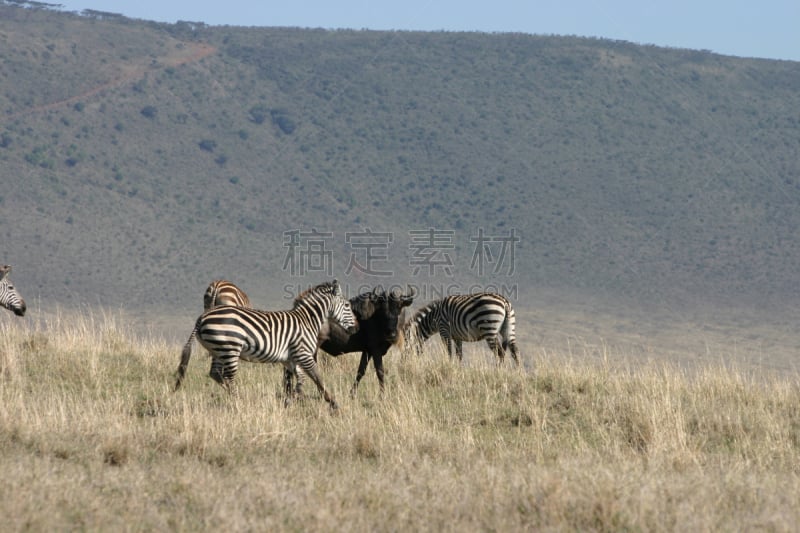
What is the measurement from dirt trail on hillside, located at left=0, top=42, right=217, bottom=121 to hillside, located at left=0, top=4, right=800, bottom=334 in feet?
0.71

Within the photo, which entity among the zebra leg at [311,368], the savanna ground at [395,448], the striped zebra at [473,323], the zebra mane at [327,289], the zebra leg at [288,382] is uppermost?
the zebra mane at [327,289]

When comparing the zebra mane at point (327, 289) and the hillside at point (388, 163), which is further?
the hillside at point (388, 163)

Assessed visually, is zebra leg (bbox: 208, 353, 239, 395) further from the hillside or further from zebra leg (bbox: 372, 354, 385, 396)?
the hillside

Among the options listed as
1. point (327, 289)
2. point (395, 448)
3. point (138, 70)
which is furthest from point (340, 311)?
point (138, 70)

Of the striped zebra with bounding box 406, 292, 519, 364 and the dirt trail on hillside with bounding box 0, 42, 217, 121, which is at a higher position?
the dirt trail on hillside with bounding box 0, 42, 217, 121

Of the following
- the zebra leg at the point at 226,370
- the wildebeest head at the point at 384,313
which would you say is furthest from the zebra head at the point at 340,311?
the zebra leg at the point at 226,370

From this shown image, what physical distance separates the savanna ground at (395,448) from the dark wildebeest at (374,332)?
0.41 metres

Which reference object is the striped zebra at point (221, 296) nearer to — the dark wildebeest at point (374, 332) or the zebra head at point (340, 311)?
the dark wildebeest at point (374, 332)

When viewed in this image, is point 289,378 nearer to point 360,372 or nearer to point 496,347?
point 360,372

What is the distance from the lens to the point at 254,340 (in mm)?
11297

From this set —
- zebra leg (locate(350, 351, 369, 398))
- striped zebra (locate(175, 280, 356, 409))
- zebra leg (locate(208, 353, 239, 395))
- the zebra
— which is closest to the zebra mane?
striped zebra (locate(175, 280, 356, 409))

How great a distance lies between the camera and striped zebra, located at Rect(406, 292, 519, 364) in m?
16.0

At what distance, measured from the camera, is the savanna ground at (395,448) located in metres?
7.22

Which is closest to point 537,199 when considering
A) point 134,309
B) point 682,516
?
point 134,309
